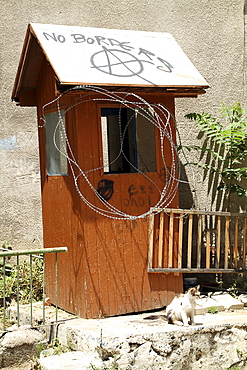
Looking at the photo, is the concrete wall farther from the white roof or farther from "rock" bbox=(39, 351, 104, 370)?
"rock" bbox=(39, 351, 104, 370)

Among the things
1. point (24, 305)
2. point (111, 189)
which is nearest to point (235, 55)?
point (111, 189)

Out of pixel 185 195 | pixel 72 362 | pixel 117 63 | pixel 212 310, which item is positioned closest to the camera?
pixel 72 362

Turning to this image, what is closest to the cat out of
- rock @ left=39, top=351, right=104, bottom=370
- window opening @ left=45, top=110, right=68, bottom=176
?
rock @ left=39, top=351, right=104, bottom=370

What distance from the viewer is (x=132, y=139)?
7797mm

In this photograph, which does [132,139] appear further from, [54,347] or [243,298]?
[54,347]

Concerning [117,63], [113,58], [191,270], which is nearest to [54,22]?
[113,58]

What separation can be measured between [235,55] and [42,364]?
17.3 ft

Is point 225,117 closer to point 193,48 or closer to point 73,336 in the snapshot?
point 193,48

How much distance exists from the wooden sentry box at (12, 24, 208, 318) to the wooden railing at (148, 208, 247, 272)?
129mm

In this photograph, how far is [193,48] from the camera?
862 cm

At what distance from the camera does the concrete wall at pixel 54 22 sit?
8.62 m

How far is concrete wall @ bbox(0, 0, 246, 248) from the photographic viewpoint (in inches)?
340

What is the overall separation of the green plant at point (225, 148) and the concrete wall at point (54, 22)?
0.60 m

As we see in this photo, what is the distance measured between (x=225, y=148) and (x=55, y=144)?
264 centimetres
